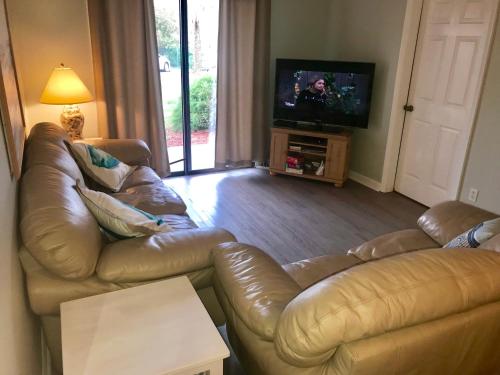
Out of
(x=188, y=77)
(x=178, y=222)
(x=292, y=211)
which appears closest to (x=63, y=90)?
(x=188, y=77)

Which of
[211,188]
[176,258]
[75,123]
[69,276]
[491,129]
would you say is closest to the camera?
[69,276]

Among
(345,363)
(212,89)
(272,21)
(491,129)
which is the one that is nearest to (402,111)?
(491,129)

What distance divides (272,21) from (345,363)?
4.13 m

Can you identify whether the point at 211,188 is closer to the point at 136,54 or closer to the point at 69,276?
the point at 136,54

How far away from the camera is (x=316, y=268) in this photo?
1913mm

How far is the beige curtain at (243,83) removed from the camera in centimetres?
420

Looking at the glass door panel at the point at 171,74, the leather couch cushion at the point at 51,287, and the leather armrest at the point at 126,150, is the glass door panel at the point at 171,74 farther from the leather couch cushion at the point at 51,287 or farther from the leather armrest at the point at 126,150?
the leather couch cushion at the point at 51,287

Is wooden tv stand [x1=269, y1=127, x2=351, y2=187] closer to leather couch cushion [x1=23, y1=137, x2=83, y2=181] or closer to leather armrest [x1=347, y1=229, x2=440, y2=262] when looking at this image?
leather armrest [x1=347, y1=229, x2=440, y2=262]

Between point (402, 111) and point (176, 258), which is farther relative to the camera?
point (402, 111)

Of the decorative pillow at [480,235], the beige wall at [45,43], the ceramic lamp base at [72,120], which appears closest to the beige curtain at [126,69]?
the beige wall at [45,43]

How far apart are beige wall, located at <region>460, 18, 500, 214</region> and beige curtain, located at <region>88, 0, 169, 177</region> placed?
2954mm

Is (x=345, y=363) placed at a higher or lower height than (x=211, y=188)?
higher

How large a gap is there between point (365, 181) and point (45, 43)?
11.4 ft

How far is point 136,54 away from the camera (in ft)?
12.4
